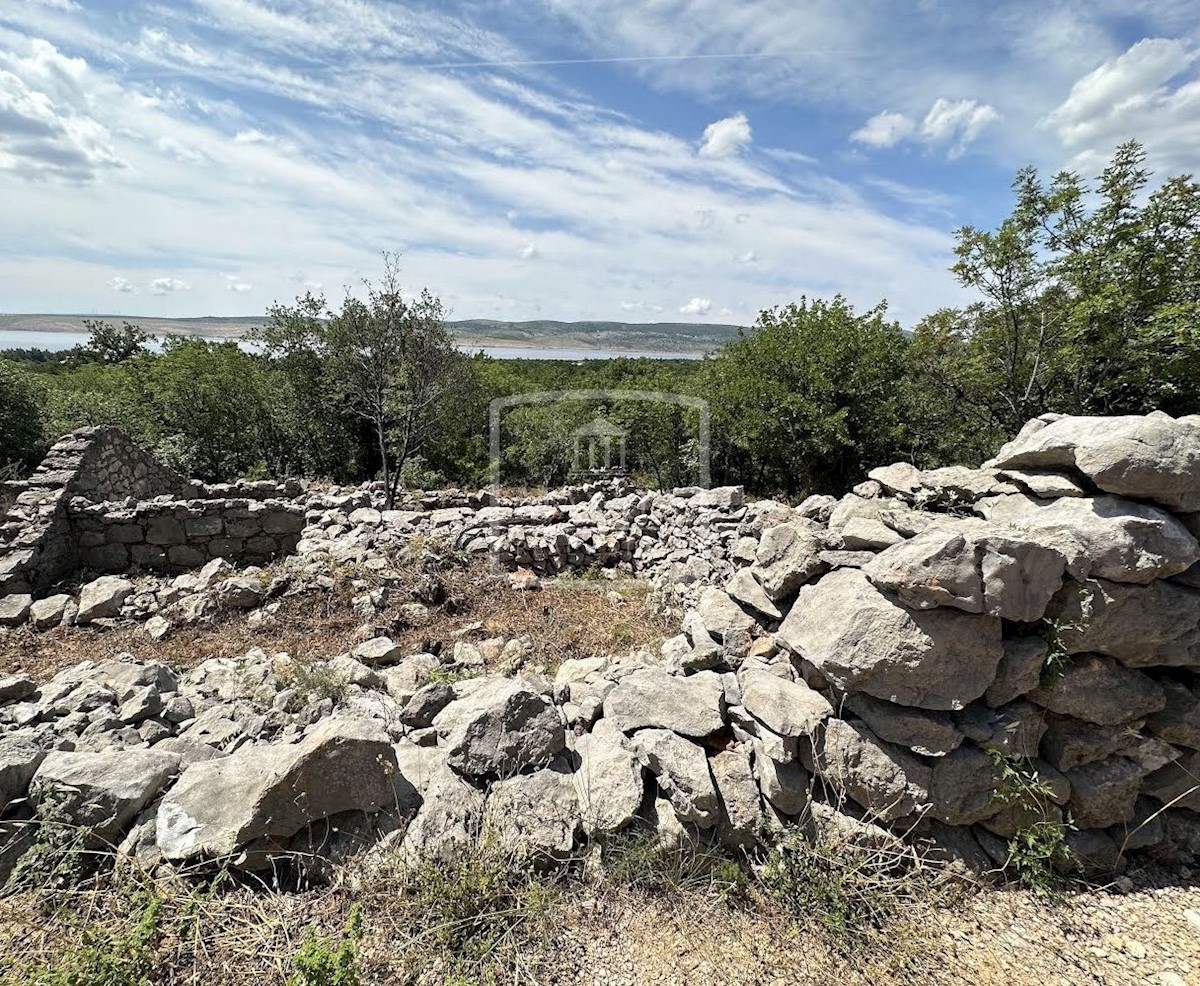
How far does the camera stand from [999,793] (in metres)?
2.80

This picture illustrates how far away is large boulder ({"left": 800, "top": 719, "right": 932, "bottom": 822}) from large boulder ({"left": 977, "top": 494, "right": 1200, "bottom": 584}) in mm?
1300

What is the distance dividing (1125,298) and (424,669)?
10.2 meters

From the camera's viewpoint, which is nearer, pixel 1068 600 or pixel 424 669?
pixel 1068 600

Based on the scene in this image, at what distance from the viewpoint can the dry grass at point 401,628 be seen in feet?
16.9

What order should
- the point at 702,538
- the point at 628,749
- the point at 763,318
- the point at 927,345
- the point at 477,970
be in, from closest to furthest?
the point at 477,970 < the point at 628,749 < the point at 702,538 < the point at 927,345 < the point at 763,318

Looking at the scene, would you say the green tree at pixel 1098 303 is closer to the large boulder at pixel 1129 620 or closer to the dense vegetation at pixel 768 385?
the dense vegetation at pixel 768 385

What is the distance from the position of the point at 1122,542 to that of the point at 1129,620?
44 centimetres

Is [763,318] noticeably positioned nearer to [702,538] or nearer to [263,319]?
[702,538]

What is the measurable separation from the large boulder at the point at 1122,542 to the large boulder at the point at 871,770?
51.2 inches

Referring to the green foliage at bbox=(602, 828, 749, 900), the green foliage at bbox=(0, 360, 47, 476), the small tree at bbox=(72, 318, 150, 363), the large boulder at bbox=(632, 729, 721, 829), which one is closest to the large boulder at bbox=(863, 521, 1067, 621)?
the large boulder at bbox=(632, 729, 721, 829)

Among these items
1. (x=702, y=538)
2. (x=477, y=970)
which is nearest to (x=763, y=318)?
(x=702, y=538)

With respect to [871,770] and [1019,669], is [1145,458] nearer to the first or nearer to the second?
[1019,669]

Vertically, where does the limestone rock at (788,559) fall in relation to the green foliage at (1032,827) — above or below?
above

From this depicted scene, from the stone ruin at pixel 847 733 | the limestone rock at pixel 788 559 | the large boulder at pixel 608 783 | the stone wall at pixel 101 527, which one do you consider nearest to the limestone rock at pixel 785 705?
the stone ruin at pixel 847 733
